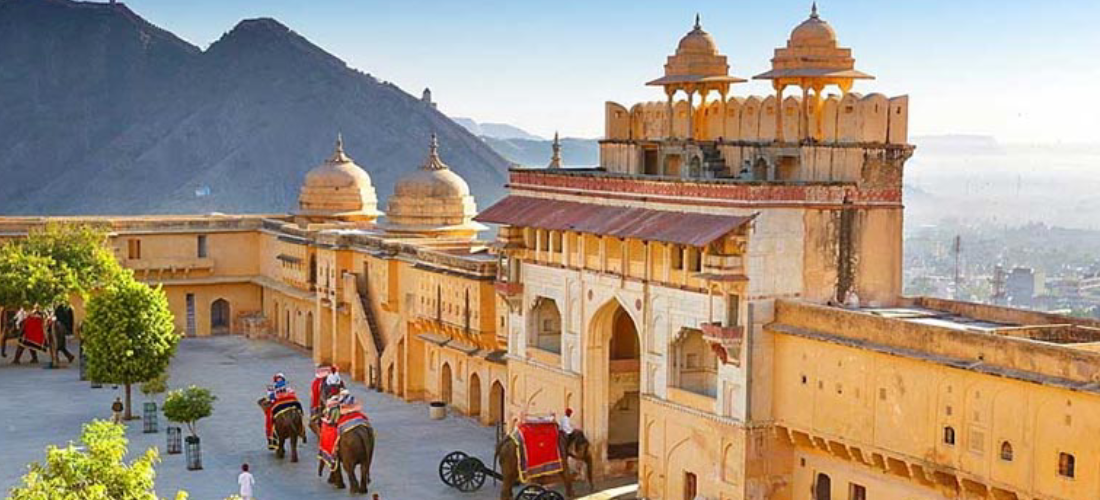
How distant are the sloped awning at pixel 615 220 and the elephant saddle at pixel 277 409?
19.9ft

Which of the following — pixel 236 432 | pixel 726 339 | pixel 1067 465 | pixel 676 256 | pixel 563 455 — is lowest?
pixel 236 432

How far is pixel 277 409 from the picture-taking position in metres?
35.3

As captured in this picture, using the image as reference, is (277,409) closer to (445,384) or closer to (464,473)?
(464,473)

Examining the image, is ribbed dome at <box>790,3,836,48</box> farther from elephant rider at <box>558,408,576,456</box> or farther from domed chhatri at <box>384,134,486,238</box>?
domed chhatri at <box>384,134,486,238</box>

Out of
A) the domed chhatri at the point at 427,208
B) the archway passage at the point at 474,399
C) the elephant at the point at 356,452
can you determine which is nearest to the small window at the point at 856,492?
the elephant at the point at 356,452

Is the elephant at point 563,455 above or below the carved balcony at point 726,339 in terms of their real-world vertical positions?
below

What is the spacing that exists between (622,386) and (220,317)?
30687 millimetres

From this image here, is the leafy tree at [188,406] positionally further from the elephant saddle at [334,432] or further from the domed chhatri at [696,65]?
the domed chhatri at [696,65]

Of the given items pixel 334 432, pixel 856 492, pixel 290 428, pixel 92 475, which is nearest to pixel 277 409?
pixel 290 428

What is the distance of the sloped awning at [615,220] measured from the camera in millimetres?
27469

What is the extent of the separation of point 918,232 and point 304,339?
54254 millimetres

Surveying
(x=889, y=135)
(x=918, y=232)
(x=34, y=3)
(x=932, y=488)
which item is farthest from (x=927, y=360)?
(x=34, y=3)

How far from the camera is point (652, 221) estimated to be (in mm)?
29297

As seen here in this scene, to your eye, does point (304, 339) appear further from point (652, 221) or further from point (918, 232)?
point (918, 232)
